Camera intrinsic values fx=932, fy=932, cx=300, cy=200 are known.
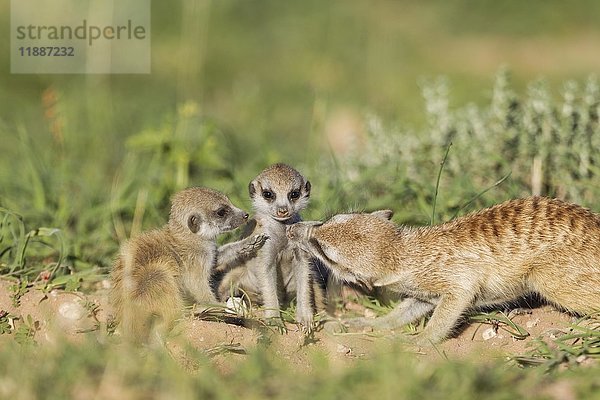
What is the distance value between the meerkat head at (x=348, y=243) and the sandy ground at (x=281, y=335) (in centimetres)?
38

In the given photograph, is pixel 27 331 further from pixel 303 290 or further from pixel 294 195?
pixel 294 195

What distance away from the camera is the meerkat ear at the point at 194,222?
5449mm

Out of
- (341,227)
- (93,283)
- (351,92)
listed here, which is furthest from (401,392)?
(351,92)

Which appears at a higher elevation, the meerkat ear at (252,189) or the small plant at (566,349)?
the meerkat ear at (252,189)

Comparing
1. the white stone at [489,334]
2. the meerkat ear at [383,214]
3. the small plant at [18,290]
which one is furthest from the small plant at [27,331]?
the white stone at [489,334]

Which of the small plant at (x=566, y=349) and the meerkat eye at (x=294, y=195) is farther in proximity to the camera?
the meerkat eye at (x=294, y=195)

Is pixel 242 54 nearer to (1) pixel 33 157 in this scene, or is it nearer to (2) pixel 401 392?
(1) pixel 33 157

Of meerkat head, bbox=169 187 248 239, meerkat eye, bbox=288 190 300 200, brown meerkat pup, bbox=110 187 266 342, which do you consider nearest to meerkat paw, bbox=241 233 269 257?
brown meerkat pup, bbox=110 187 266 342

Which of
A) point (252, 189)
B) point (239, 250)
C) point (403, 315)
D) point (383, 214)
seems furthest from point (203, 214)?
point (403, 315)

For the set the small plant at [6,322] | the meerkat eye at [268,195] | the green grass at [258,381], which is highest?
the meerkat eye at [268,195]

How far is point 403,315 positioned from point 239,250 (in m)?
1.03

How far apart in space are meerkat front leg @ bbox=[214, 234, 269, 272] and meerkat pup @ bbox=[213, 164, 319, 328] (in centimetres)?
4

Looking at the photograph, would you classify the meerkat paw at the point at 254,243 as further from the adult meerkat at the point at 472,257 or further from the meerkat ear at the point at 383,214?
the meerkat ear at the point at 383,214

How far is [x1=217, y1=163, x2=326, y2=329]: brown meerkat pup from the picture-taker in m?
5.45
